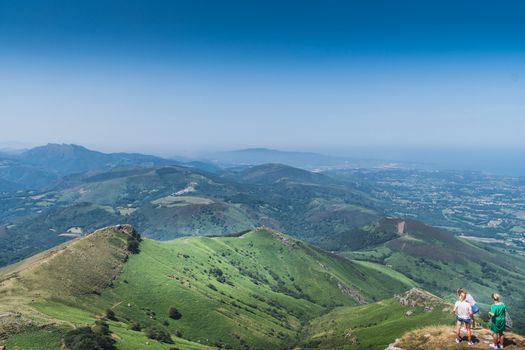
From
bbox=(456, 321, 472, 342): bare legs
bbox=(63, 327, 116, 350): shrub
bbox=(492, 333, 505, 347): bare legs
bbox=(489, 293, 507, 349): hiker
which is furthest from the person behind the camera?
bbox=(63, 327, 116, 350): shrub

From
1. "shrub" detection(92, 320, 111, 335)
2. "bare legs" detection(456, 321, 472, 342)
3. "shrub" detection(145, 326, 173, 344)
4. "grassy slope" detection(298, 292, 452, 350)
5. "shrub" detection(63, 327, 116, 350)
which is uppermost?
"bare legs" detection(456, 321, 472, 342)

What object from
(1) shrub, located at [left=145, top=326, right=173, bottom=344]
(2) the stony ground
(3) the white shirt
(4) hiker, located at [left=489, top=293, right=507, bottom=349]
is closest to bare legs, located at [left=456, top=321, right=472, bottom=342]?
(2) the stony ground

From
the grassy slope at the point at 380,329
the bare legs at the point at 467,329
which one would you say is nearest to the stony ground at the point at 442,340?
the bare legs at the point at 467,329

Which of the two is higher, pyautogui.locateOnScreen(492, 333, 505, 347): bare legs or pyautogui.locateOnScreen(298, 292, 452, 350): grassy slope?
pyautogui.locateOnScreen(492, 333, 505, 347): bare legs

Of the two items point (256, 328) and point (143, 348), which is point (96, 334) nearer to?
point (143, 348)

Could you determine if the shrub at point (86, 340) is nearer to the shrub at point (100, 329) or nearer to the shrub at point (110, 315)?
the shrub at point (100, 329)

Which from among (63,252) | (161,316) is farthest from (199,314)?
(63,252)

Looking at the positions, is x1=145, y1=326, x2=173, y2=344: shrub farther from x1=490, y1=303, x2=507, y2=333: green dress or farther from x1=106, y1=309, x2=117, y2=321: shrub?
x1=490, y1=303, x2=507, y2=333: green dress

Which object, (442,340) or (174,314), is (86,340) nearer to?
(442,340)
